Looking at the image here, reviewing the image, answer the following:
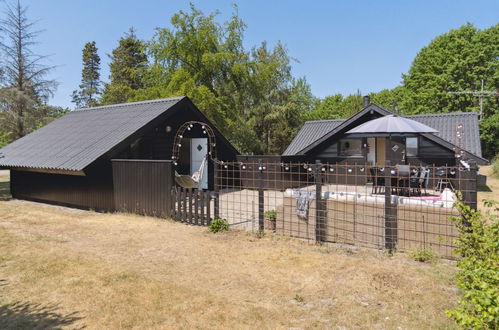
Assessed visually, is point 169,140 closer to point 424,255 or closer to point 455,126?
point 424,255

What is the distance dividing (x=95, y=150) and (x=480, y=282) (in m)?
10.1

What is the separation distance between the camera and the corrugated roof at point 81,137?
33.1ft

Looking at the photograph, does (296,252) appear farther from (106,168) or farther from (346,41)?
(346,41)

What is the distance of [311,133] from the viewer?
1872 centimetres

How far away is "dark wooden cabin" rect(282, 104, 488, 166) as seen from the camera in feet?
46.6

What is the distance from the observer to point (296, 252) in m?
5.95

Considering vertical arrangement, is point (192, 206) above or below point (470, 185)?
below

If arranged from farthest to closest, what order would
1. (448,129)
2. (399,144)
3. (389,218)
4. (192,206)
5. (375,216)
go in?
(448,129) → (399,144) → (192,206) → (375,216) → (389,218)

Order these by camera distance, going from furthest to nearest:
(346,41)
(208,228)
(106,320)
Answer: (346,41) < (208,228) < (106,320)

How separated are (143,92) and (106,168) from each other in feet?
55.7

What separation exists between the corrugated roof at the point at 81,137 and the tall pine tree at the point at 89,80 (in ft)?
119

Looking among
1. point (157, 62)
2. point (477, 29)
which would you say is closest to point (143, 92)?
point (157, 62)

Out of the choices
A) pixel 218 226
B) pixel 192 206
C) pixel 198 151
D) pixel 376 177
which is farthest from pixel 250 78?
pixel 218 226

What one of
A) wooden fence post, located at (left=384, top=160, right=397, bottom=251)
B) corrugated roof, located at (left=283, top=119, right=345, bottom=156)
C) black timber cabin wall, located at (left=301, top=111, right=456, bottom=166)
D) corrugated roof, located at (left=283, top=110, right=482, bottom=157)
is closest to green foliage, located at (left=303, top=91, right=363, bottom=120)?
corrugated roof, located at (left=283, top=119, right=345, bottom=156)
